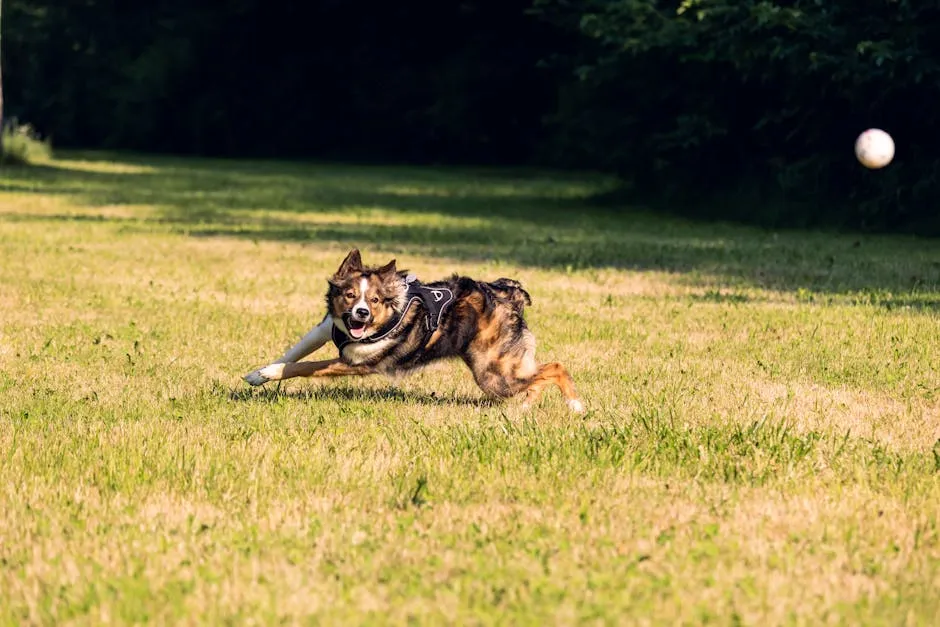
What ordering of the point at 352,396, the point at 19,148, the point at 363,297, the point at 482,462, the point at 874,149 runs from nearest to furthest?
the point at 482,462, the point at 363,297, the point at 352,396, the point at 874,149, the point at 19,148

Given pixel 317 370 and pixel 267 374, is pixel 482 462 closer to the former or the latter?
pixel 317 370

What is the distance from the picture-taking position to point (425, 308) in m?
8.54

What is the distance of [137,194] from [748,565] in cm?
2735

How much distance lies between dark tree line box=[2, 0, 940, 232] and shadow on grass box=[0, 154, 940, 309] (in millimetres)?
1519

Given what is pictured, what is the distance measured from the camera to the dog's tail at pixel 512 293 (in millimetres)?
8914

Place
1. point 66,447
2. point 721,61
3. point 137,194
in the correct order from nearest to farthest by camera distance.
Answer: point 66,447 → point 721,61 → point 137,194

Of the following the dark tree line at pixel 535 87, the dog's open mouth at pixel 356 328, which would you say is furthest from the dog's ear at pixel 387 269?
the dark tree line at pixel 535 87

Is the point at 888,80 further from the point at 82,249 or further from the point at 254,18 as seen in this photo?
the point at 254,18

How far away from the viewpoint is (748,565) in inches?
221

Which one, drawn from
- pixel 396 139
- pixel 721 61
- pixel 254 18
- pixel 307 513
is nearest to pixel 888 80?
pixel 721 61

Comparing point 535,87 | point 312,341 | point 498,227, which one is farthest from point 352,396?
point 535,87

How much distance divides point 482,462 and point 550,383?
75.8 inches

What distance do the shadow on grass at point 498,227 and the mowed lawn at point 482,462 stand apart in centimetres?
52

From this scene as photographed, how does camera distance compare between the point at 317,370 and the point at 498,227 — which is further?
the point at 498,227
